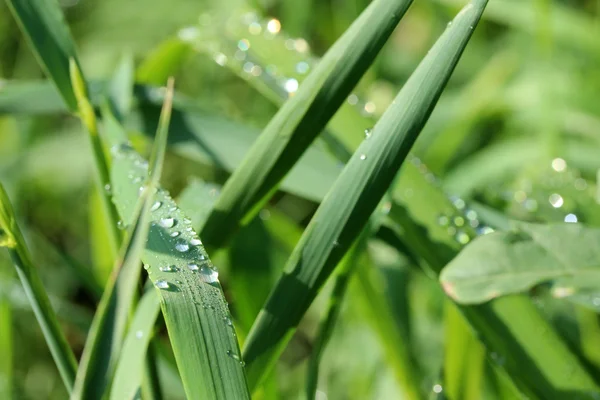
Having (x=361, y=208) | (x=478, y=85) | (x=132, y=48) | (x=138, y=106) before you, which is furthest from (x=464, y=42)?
(x=132, y=48)

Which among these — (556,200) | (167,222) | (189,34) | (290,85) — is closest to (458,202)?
(556,200)

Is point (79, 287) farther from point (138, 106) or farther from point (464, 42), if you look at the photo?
point (464, 42)

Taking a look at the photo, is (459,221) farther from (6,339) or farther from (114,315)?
(6,339)

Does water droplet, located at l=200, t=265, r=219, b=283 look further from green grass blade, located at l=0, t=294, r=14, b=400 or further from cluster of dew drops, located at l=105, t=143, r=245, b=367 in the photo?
green grass blade, located at l=0, t=294, r=14, b=400

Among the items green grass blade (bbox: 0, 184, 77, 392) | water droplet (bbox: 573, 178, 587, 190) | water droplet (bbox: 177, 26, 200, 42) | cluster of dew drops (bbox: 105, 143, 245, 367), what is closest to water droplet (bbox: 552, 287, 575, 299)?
water droplet (bbox: 573, 178, 587, 190)

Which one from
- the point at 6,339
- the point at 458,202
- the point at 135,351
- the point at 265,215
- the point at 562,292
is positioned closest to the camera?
the point at 135,351

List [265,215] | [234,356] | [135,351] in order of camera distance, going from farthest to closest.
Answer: [265,215], [135,351], [234,356]

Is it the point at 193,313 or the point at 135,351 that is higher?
the point at 193,313

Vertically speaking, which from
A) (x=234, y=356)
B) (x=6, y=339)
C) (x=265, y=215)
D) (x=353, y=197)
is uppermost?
(x=353, y=197)
